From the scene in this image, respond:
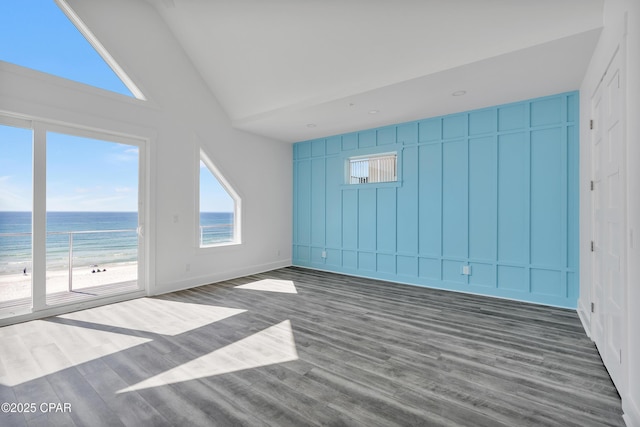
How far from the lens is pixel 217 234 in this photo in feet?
19.0

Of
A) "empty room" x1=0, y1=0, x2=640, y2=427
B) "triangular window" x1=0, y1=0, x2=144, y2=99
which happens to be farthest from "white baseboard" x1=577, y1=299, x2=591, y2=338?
"triangular window" x1=0, y1=0, x2=144, y2=99

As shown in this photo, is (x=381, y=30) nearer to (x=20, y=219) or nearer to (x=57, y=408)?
(x=57, y=408)

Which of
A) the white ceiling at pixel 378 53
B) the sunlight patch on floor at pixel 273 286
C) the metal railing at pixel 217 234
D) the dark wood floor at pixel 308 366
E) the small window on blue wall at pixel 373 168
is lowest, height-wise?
the dark wood floor at pixel 308 366

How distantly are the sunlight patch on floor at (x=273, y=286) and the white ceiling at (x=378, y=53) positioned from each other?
111 inches

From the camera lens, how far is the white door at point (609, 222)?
6.72ft

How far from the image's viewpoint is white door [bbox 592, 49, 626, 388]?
205 centimetres

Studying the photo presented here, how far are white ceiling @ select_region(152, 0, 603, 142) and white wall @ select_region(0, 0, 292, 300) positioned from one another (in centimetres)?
44

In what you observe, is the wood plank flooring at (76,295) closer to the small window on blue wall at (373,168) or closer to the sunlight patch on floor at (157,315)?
the sunlight patch on floor at (157,315)

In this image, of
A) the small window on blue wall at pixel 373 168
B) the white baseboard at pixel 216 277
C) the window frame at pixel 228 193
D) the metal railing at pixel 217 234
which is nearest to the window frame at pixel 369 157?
the small window on blue wall at pixel 373 168

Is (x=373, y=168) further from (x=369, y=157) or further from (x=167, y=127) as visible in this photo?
(x=167, y=127)

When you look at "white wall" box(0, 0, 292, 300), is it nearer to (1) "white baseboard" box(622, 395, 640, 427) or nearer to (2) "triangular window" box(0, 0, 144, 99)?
(2) "triangular window" box(0, 0, 144, 99)

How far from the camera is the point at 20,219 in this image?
3.45 metres

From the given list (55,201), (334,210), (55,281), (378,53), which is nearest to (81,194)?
(55,201)

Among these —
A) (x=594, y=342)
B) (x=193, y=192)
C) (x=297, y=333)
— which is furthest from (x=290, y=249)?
(x=594, y=342)
